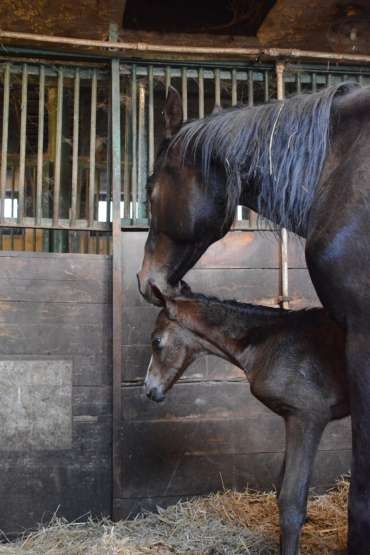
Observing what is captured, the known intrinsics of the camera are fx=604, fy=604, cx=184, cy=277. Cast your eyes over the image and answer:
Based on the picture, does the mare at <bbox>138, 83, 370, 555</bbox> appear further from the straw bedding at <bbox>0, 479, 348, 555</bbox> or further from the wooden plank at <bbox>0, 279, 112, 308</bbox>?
the straw bedding at <bbox>0, 479, 348, 555</bbox>

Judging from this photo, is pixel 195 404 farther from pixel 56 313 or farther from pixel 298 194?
pixel 298 194

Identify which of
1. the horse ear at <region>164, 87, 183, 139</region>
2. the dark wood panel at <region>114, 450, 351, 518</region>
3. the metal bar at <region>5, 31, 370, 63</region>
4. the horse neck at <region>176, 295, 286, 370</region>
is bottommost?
the dark wood panel at <region>114, 450, 351, 518</region>

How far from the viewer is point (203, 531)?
3.42 m

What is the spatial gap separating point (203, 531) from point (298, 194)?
84.6 inches

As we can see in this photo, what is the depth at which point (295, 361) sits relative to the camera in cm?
298

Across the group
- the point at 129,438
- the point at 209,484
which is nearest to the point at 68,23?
the point at 129,438

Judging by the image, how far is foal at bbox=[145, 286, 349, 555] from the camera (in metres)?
2.80

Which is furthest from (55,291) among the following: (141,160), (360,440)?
(360,440)

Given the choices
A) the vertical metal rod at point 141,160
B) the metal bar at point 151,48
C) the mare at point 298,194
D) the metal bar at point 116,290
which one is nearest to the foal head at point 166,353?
the mare at point 298,194

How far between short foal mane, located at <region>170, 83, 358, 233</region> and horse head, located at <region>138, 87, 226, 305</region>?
62mm

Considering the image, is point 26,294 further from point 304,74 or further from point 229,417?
point 304,74

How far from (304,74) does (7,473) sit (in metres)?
3.40

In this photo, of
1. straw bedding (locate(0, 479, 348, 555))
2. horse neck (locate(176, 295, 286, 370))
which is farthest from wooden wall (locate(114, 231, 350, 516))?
horse neck (locate(176, 295, 286, 370))

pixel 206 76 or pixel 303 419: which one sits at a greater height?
pixel 206 76
